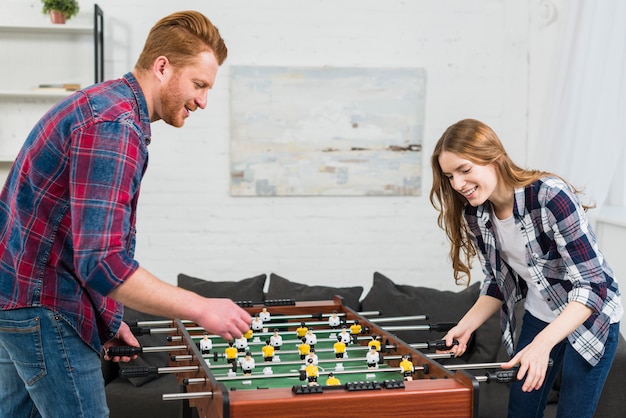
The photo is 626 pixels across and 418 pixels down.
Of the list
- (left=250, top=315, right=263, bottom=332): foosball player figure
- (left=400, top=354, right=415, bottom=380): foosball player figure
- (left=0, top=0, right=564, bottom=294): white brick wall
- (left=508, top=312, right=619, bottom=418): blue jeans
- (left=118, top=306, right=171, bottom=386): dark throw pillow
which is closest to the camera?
(left=400, top=354, right=415, bottom=380): foosball player figure

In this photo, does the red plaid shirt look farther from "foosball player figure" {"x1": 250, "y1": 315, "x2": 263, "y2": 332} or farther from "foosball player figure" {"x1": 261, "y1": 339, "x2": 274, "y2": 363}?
"foosball player figure" {"x1": 250, "y1": 315, "x2": 263, "y2": 332}

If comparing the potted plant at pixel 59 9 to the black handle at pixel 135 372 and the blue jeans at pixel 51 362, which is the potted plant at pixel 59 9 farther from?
the blue jeans at pixel 51 362

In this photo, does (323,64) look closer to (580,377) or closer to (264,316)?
(264,316)

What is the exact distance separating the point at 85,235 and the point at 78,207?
2.3 inches

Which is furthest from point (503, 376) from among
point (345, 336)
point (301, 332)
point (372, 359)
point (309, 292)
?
point (309, 292)

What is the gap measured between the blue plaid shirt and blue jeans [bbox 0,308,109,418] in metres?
1.29

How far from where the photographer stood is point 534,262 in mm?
2375

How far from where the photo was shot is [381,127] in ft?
15.1

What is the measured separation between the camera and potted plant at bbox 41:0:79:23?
4.12m

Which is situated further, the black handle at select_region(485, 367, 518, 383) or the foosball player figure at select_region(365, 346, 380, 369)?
the foosball player figure at select_region(365, 346, 380, 369)

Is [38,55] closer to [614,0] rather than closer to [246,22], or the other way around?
[246,22]

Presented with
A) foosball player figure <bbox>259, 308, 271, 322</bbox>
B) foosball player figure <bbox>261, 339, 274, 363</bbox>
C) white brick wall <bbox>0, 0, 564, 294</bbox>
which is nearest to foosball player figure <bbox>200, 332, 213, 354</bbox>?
foosball player figure <bbox>261, 339, 274, 363</bbox>

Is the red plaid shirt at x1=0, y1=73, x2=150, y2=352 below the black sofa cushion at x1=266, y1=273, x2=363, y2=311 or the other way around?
the other way around

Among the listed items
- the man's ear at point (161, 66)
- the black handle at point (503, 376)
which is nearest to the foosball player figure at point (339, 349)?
the black handle at point (503, 376)
